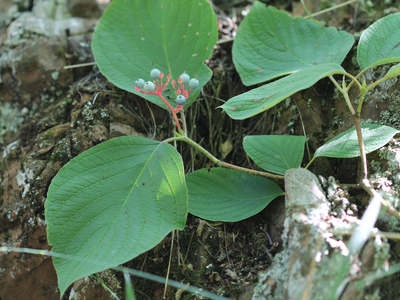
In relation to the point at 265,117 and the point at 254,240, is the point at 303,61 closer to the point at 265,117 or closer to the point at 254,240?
the point at 265,117

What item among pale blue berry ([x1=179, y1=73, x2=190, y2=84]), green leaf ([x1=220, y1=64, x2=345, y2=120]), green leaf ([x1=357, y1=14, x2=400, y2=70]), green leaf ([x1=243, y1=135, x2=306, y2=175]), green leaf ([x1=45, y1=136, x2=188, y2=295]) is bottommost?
green leaf ([x1=45, y1=136, x2=188, y2=295])

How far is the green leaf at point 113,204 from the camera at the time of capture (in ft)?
3.11

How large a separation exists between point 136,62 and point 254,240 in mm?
929

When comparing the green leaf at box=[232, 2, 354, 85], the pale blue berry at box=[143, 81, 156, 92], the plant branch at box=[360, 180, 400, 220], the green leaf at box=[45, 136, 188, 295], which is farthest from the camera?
the green leaf at box=[232, 2, 354, 85]

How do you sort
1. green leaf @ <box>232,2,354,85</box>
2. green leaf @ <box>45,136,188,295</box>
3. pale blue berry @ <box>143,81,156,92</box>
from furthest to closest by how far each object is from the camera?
green leaf @ <box>232,2,354,85</box> → pale blue berry @ <box>143,81,156,92</box> → green leaf @ <box>45,136,188,295</box>

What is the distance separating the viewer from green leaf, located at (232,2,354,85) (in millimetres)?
1322

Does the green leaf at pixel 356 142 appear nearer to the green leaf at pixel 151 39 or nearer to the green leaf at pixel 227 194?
the green leaf at pixel 227 194

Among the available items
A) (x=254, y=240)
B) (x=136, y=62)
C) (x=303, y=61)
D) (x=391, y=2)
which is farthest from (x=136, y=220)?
(x=391, y=2)

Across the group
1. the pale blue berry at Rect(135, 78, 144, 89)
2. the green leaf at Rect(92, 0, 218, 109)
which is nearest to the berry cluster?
the pale blue berry at Rect(135, 78, 144, 89)

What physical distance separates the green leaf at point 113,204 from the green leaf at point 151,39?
1.10ft

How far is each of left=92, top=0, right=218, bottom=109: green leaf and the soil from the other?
0.19m

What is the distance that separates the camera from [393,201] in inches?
34.6

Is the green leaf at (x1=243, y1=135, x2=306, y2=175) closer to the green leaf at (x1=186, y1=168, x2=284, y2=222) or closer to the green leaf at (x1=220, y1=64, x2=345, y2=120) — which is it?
the green leaf at (x1=186, y1=168, x2=284, y2=222)

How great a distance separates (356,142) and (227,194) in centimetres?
→ 50
